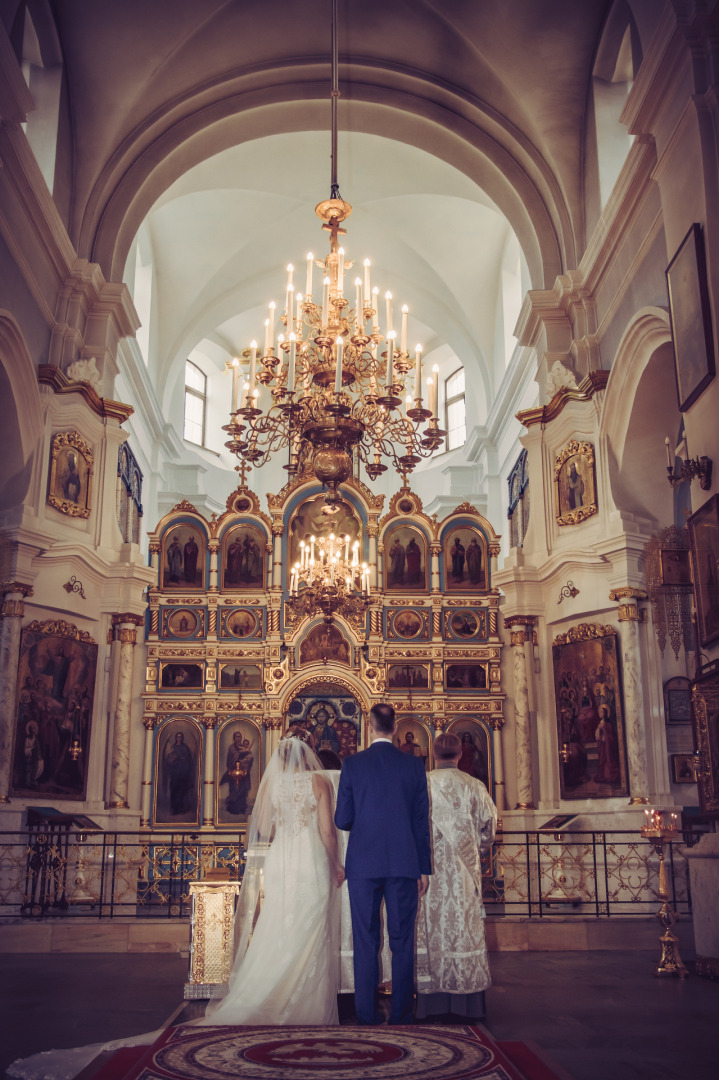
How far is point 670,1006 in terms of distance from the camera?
575 centimetres

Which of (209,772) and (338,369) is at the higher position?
(338,369)

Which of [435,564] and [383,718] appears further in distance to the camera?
[435,564]

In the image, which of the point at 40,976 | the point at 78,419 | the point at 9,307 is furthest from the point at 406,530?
the point at 40,976

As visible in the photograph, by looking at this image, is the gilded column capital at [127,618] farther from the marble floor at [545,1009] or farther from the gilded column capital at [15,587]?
the marble floor at [545,1009]

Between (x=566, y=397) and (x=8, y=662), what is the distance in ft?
24.9

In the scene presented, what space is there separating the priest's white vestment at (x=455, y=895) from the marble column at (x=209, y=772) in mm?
8890

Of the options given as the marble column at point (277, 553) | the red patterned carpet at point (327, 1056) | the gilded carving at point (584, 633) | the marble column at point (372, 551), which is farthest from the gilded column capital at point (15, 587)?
the red patterned carpet at point (327, 1056)

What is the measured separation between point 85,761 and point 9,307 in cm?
566

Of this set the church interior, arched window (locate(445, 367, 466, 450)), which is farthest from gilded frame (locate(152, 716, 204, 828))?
arched window (locate(445, 367, 466, 450))

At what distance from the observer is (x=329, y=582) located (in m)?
13.8

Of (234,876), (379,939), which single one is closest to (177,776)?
(234,876)

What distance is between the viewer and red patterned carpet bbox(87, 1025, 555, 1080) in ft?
11.6

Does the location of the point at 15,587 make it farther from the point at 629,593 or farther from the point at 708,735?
the point at 708,735

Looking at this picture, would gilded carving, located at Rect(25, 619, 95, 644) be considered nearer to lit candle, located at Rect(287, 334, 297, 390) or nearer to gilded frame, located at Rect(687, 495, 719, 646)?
lit candle, located at Rect(287, 334, 297, 390)
